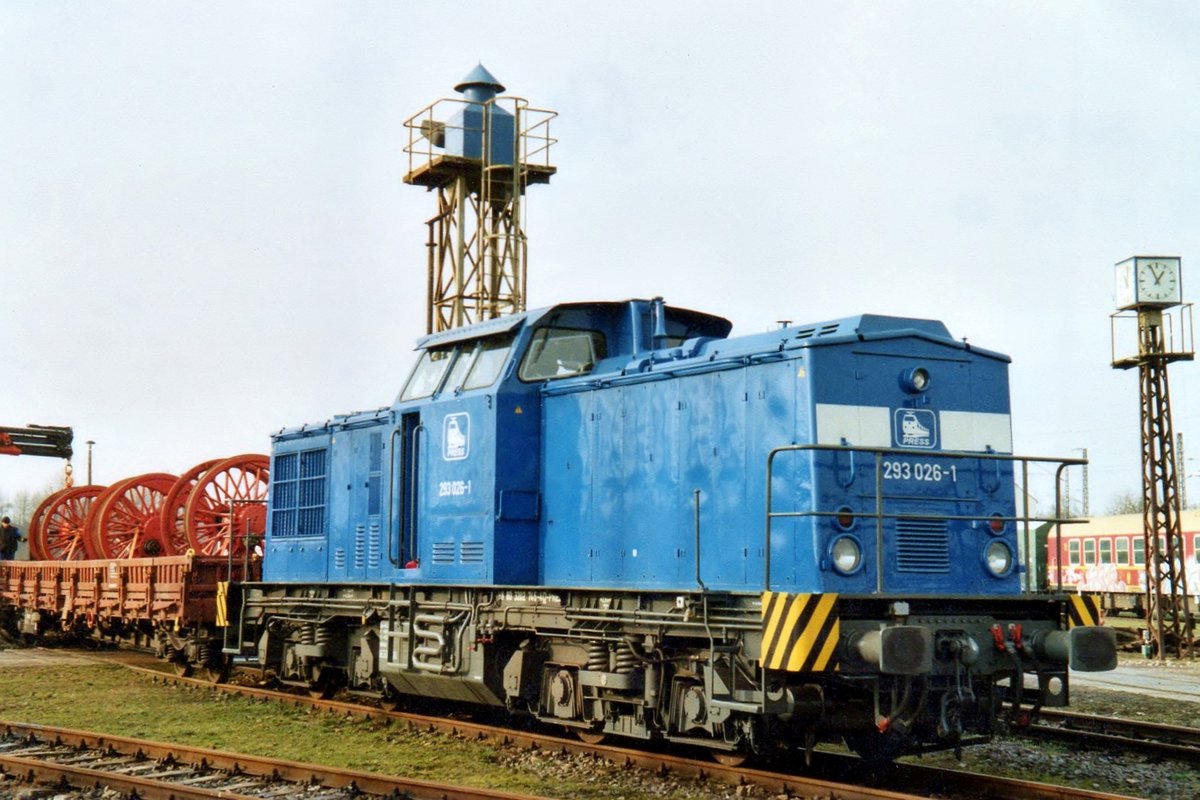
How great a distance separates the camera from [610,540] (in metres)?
9.93

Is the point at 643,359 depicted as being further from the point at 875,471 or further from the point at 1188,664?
the point at 1188,664

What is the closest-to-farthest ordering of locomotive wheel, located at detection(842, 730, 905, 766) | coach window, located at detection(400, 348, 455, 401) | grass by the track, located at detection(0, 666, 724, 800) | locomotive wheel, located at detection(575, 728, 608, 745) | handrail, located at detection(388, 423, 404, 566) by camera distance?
locomotive wheel, located at detection(842, 730, 905, 766)
grass by the track, located at detection(0, 666, 724, 800)
locomotive wheel, located at detection(575, 728, 608, 745)
coach window, located at detection(400, 348, 455, 401)
handrail, located at detection(388, 423, 404, 566)

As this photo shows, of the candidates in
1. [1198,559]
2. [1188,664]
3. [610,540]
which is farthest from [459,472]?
[1198,559]

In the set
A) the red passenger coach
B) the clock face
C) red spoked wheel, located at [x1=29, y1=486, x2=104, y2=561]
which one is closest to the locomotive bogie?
the clock face

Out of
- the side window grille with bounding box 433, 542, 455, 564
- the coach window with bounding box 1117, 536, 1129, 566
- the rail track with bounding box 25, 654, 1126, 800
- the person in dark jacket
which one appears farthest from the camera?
the coach window with bounding box 1117, 536, 1129, 566

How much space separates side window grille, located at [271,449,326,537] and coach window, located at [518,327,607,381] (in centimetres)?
424

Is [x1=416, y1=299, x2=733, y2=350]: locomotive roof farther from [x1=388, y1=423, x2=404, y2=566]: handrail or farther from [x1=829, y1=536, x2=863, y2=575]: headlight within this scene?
[x1=829, y1=536, x2=863, y2=575]: headlight

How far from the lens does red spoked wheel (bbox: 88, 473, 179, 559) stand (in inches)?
841

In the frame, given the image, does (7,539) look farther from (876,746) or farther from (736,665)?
(876,746)

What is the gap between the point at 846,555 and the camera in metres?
8.37

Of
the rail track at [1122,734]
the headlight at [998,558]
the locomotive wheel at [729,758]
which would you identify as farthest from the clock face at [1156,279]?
the locomotive wheel at [729,758]

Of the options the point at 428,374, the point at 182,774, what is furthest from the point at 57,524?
the point at 182,774

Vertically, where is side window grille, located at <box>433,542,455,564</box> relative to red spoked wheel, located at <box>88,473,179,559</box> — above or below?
below

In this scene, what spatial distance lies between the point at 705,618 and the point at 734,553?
75cm
